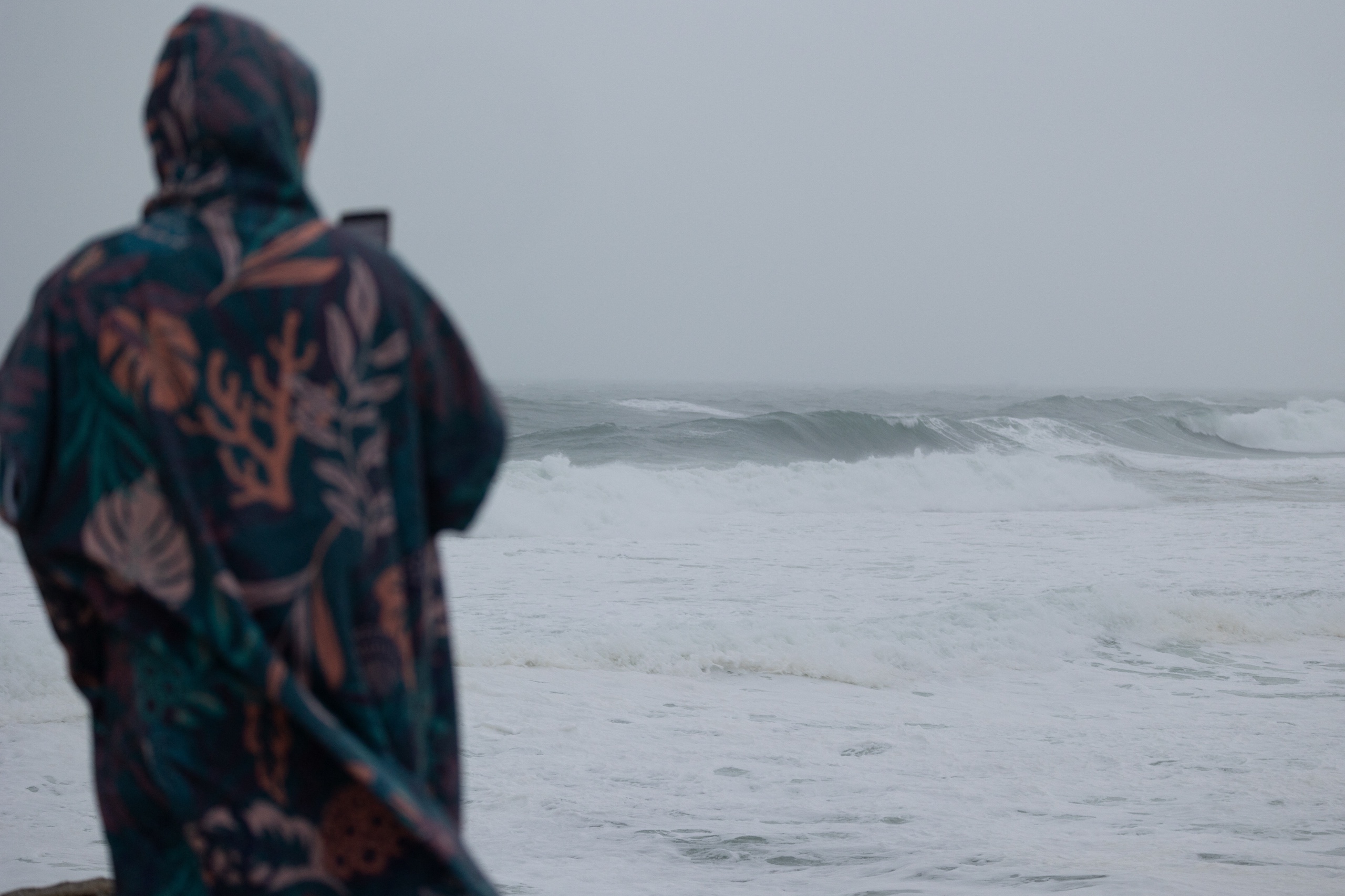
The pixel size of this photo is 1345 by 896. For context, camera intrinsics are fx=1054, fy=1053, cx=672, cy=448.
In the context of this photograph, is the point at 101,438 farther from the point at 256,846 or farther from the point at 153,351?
the point at 256,846

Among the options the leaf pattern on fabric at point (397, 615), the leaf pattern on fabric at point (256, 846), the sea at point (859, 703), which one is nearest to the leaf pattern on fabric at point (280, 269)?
the leaf pattern on fabric at point (397, 615)

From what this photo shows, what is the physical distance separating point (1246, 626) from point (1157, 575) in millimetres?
1604

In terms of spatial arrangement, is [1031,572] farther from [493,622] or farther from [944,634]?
[493,622]

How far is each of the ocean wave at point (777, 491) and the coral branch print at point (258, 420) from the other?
9110 millimetres

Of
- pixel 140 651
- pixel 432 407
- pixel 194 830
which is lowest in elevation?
pixel 194 830

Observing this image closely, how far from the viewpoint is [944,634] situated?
623 centimetres

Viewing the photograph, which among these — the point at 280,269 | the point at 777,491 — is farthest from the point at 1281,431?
the point at 280,269

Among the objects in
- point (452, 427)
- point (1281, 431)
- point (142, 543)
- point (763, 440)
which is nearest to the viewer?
point (142, 543)

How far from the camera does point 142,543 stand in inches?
38.6

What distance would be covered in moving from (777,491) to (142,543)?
12.6 metres

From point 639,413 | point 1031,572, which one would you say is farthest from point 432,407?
point 639,413

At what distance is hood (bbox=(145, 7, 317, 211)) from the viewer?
1.02 metres

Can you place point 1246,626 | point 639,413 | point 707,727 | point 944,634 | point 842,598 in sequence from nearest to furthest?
point 707,727, point 944,634, point 1246,626, point 842,598, point 639,413

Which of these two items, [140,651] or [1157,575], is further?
[1157,575]
